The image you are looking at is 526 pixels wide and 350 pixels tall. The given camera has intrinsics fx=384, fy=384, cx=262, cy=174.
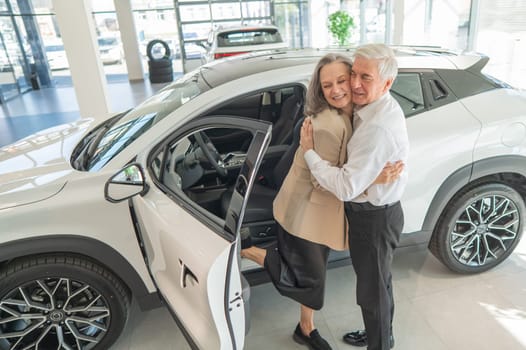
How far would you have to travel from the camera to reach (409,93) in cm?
209

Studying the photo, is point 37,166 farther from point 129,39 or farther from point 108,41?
point 108,41

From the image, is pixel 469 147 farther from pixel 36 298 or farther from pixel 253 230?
pixel 36 298

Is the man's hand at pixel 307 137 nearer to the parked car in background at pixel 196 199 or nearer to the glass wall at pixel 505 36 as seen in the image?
the parked car in background at pixel 196 199

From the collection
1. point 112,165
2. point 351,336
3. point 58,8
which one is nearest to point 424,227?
point 351,336

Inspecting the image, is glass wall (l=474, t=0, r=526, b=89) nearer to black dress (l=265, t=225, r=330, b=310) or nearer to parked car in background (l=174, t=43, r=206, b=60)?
black dress (l=265, t=225, r=330, b=310)

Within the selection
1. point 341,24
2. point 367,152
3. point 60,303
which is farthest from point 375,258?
point 341,24

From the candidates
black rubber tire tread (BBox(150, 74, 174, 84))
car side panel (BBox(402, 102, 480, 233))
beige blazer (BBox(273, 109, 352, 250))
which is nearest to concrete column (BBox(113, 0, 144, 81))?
black rubber tire tread (BBox(150, 74, 174, 84))

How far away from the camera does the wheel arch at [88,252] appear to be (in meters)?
1.62

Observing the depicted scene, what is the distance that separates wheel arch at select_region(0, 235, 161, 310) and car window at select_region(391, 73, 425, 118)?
5.27 feet

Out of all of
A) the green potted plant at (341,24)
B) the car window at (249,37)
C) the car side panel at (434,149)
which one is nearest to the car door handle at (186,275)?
the car side panel at (434,149)

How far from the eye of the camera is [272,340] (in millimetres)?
2051

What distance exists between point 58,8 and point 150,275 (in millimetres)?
4277

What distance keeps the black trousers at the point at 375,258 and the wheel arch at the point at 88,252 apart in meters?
0.99

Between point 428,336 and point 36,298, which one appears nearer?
point 36,298
